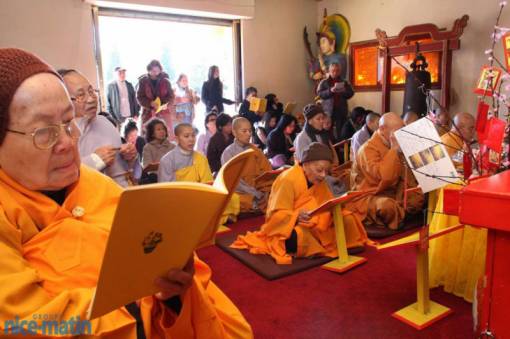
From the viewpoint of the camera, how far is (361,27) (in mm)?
8578

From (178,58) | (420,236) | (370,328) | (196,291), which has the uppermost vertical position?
(178,58)

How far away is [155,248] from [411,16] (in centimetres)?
818

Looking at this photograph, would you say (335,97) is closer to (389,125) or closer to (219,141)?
(219,141)

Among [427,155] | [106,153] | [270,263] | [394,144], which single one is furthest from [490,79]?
[394,144]

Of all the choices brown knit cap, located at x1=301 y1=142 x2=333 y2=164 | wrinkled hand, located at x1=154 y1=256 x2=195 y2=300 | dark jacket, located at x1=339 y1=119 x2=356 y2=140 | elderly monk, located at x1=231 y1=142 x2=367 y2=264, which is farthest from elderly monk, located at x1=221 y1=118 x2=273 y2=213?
wrinkled hand, located at x1=154 y1=256 x2=195 y2=300

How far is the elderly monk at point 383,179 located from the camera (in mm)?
4185

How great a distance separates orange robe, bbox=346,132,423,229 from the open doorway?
14.4 feet

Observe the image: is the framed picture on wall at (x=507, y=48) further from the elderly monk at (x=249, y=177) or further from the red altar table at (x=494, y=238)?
the elderly monk at (x=249, y=177)

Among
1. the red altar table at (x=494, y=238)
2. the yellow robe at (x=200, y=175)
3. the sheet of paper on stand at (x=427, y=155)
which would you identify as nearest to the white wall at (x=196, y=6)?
the yellow robe at (x=200, y=175)

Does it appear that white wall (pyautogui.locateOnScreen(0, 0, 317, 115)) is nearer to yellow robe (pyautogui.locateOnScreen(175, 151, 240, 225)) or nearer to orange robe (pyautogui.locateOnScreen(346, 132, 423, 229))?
yellow robe (pyautogui.locateOnScreen(175, 151, 240, 225))

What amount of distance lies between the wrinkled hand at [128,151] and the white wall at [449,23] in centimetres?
621

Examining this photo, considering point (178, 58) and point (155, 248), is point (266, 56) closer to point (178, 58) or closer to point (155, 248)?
point (178, 58)

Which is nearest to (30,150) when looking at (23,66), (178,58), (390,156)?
(23,66)

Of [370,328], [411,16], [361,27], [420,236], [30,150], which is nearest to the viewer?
[30,150]
